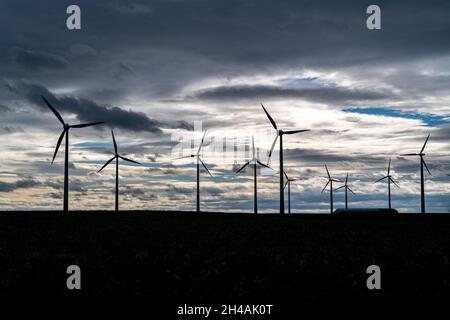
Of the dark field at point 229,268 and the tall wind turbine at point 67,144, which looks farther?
the tall wind turbine at point 67,144

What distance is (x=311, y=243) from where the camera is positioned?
147 ft

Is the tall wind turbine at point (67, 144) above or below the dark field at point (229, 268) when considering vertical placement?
above

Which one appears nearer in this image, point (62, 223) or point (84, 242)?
point (84, 242)

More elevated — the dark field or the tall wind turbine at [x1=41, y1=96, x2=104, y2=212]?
the tall wind turbine at [x1=41, y1=96, x2=104, y2=212]

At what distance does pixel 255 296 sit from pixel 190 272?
598cm

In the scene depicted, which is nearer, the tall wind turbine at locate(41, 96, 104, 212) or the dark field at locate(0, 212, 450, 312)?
the dark field at locate(0, 212, 450, 312)

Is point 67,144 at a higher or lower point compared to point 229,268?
higher

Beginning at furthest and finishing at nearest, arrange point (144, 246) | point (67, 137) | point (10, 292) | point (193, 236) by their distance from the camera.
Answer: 1. point (67, 137)
2. point (193, 236)
3. point (144, 246)
4. point (10, 292)

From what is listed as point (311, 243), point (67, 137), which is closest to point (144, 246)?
point (311, 243)

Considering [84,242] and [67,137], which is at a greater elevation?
[67,137]

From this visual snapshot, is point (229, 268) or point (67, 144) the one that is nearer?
point (229, 268)
